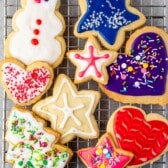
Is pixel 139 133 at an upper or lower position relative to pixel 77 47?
lower

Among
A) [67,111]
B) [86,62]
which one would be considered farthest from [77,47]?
[67,111]

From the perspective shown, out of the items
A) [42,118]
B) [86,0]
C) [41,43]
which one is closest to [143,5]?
[86,0]

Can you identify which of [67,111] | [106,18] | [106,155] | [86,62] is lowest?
[106,155]

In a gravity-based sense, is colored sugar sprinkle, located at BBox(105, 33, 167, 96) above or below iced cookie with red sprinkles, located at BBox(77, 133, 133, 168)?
above

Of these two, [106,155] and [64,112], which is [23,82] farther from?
[106,155]

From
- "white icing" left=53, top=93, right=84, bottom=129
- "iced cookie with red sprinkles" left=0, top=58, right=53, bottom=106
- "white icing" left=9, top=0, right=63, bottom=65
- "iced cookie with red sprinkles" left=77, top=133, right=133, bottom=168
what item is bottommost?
"iced cookie with red sprinkles" left=77, top=133, right=133, bottom=168

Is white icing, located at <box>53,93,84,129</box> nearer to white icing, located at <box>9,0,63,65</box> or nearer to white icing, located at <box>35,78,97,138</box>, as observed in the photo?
white icing, located at <box>35,78,97,138</box>

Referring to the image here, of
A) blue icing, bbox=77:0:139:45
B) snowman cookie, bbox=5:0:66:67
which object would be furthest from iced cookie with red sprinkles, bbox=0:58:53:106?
blue icing, bbox=77:0:139:45
